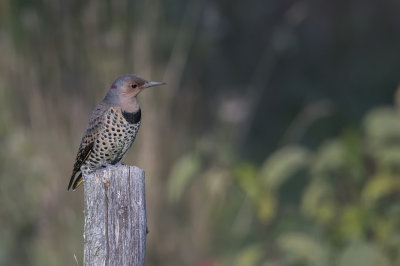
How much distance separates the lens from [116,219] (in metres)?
3.25

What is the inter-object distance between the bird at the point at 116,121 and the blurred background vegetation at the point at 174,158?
960 millimetres

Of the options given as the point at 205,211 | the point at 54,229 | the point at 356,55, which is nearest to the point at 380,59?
the point at 356,55

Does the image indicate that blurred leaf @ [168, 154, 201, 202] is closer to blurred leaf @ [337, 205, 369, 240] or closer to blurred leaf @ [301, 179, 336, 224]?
blurred leaf @ [301, 179, 336, 224]

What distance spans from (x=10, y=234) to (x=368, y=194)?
8.14ft

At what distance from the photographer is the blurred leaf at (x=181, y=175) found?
4988mm

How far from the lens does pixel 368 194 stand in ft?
15.5

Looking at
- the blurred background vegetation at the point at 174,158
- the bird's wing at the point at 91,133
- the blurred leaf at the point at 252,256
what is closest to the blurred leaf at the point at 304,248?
the blurred background vegetation at the point at 174,158

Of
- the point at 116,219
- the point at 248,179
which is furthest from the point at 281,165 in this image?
the point at 116,219

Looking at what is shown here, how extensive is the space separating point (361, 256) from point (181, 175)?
1255mm

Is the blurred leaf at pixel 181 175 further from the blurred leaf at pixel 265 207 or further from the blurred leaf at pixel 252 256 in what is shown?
the blurred leaf at pixel 252 256

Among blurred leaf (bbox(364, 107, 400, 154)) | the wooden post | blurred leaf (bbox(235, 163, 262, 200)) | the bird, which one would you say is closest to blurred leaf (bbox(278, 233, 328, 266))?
blurred leaf (bbox(235, 163, 262, 200))

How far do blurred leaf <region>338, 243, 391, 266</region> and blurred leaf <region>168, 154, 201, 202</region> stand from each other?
1090mm

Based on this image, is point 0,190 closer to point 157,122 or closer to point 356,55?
point 157,122

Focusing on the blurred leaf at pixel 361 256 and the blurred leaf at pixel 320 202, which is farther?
the blurred leaf at pixel 320 202
